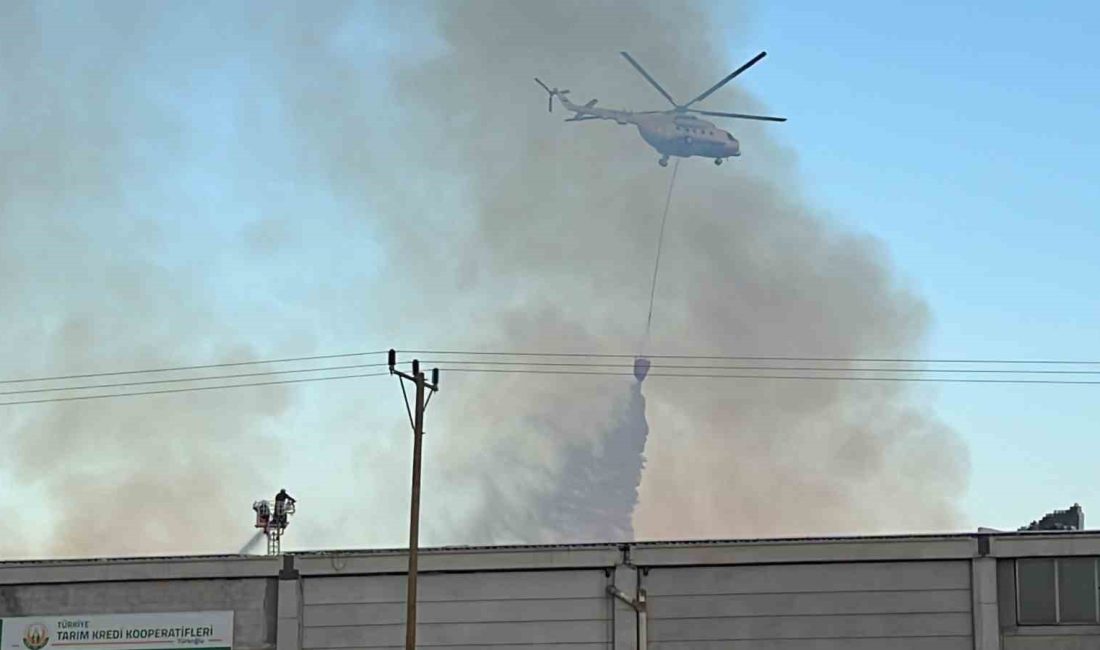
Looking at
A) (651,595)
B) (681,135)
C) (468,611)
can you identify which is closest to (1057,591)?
(651,595)

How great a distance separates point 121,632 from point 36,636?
304cm

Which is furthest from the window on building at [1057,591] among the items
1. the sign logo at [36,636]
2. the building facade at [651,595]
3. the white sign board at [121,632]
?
the sign logo at [36,636]

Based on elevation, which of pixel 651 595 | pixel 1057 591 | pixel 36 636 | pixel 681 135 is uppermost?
pixel 681 135

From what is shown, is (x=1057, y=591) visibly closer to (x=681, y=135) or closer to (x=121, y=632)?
(x=121, y=632)

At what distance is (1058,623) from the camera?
5009 cm

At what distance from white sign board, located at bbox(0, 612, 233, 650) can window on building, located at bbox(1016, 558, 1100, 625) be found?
2474 centimetres

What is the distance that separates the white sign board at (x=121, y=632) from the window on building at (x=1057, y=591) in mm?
24739

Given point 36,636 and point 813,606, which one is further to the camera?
point 36,636

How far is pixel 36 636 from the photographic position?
183 feet

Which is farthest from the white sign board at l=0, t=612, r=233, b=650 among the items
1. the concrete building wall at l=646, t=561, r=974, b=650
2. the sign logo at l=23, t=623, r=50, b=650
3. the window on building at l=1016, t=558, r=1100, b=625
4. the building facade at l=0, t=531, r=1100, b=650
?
the window on building at l=1016, t=558, r=1100, b=625

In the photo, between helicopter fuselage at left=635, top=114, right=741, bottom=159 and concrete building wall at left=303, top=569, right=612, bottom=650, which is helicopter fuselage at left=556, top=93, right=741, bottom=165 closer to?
helicopter fuselage at left=635, top=114, right=741, bottom=159

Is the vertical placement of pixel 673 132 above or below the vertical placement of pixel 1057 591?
above

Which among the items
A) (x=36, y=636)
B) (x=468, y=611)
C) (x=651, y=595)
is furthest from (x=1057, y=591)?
(x=36, y=636)

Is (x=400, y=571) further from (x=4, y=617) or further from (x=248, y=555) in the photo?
(x=4, y=617)
